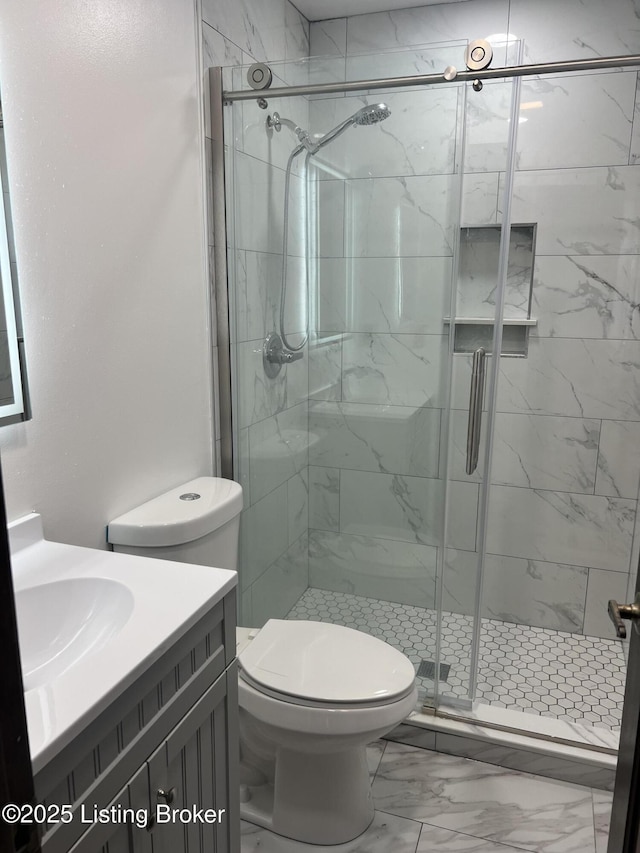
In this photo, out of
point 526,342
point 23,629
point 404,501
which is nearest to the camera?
point 23,629

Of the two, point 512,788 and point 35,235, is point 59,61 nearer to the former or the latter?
point 35,235

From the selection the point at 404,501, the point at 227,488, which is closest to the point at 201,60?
the point at 227,488

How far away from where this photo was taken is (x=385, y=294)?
209cm

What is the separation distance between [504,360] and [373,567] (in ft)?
3.37

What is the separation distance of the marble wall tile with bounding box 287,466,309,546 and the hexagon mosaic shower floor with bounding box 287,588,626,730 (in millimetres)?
234

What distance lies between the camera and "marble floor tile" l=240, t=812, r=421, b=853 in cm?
175

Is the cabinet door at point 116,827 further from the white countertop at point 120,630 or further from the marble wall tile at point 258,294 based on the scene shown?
the marble wall tile at point 258,294

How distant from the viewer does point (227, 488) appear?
6.26 feet

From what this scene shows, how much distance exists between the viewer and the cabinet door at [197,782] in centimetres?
110

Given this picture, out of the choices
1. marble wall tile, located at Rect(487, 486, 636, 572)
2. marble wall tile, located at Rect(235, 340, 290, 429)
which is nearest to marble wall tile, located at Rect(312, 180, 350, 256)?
marble wall tile, located at Rect(235, 340, 290, 429)

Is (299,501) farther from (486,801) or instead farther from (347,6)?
(347,6)

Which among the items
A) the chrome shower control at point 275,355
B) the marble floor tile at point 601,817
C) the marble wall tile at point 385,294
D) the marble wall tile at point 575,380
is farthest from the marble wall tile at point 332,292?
the marble floor tile at point 601,817

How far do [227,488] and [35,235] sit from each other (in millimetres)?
854

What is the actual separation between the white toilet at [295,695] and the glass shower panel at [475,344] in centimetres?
51
